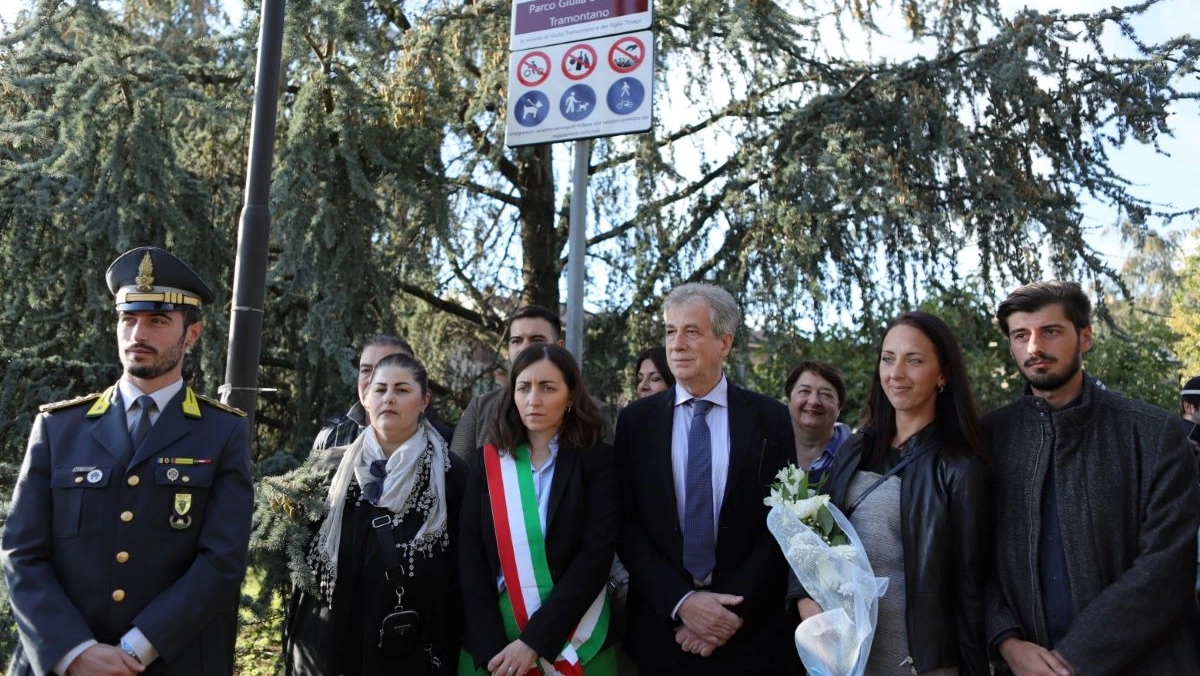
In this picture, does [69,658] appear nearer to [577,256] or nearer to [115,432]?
[115,432]

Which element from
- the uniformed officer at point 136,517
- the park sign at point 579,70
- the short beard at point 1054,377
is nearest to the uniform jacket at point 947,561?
the short beard at point 1054,377

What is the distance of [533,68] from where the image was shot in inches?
195

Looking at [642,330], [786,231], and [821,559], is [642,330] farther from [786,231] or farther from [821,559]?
[821,559]

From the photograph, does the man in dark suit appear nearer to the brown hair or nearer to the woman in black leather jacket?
the brown hair

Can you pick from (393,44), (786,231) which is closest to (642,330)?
(786,231)

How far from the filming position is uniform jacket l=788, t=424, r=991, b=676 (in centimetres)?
305

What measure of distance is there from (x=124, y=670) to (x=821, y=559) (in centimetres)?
216

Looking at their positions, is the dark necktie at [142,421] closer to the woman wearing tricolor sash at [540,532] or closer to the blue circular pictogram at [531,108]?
the woman wearing tricolor sash at [540,532]

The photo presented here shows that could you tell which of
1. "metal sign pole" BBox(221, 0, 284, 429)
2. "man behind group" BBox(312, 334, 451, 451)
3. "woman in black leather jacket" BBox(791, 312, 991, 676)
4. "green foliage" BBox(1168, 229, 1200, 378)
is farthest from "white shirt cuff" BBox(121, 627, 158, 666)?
"green foliage" BBox(1168, 229, 1200, 378)

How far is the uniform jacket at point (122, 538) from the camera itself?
113 inches

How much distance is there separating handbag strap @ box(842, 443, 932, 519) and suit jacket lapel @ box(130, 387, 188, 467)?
7.48ft

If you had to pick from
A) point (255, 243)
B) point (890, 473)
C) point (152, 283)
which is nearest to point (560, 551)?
point (890, 473)

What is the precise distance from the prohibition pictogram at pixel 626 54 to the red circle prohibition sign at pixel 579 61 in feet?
0.34

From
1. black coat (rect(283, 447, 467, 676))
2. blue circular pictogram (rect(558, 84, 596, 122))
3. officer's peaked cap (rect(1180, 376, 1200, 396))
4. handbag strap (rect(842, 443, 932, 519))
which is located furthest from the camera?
officer's peaked cap (rect(1180, 376, 1200, 396))
